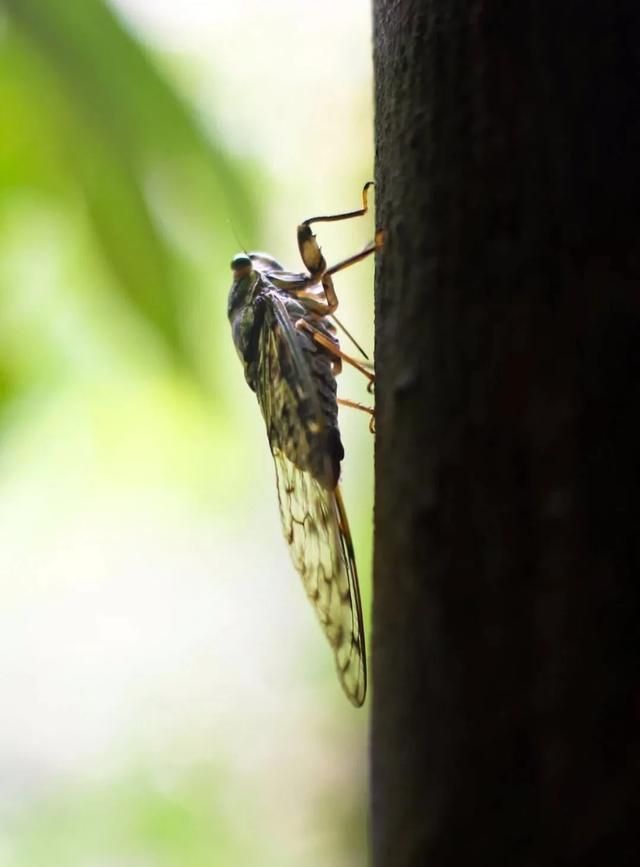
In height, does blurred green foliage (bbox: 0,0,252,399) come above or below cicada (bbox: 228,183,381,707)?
above

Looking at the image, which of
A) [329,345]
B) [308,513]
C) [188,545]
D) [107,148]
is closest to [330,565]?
[308,513]

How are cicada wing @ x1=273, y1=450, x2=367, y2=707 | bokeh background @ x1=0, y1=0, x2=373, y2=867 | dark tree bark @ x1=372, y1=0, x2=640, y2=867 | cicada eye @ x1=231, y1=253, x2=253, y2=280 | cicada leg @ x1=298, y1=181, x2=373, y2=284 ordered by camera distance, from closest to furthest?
dark tree bark @ x1=372, y1=0, x2=640, y2=867 → cicada wing @ x1=273, y1=450, x2=367, y2=707 → cicada leg @ x1=298, y1=181, x2=373, y2=284 → cicada eye @ x1=231, y1=253, x2=253, y2=280 → bokeh background @ x1=0, y1=0, x2=373, y2=867

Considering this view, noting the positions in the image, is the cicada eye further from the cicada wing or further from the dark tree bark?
the dark tree bark

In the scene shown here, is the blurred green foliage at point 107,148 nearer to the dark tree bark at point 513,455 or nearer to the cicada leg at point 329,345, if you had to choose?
the cicada leg at point 329,345

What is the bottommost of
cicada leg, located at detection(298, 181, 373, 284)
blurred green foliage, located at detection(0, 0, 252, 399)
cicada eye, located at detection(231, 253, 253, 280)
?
cicada leg, located at detection(298, 181, 373, 284)

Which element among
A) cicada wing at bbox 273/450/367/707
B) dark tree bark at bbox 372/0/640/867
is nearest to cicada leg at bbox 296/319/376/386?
cicada wing at bbox 273/450/367/707

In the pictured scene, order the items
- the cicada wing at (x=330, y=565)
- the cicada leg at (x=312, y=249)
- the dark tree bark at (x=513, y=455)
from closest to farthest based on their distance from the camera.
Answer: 1. the dark tree bark at (x=513, y=455)
2. the cicada wing at (x=330, y=565)
3. the cicada leg at (x=312, y=249)

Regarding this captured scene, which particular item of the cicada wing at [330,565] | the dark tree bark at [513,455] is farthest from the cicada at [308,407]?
the dark tree bark at [513,455]

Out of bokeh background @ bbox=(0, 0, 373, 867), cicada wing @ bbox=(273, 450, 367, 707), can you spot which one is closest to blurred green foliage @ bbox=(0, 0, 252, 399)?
bokeh background @ bbox=(0, 0, 373, 867)

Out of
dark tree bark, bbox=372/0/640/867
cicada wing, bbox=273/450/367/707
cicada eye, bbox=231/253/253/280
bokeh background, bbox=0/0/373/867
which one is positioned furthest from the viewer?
bokeh background, bbox=0/0/373/867

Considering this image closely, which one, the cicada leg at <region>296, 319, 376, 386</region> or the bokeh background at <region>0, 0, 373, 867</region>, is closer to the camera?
the cicada leg at <region>296, 319, 376, 386</region>
